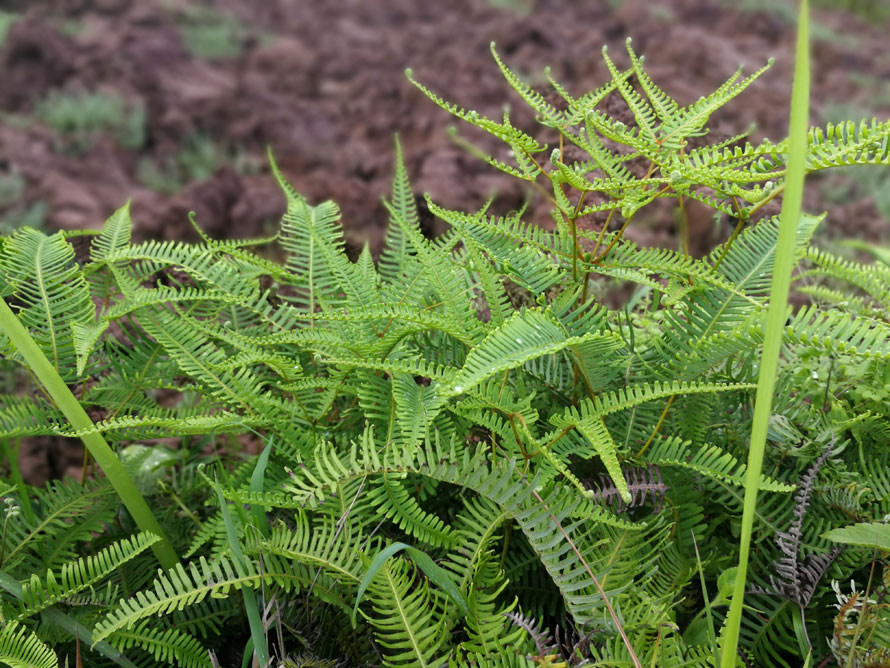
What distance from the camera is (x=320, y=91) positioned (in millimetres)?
4133

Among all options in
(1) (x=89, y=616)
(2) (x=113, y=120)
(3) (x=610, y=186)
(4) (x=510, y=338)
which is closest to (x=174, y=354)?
(1) (x=89, y=616)

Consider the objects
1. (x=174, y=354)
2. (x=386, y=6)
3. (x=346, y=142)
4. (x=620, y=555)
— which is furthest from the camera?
(x=386, y=6)

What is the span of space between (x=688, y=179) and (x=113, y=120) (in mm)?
3494

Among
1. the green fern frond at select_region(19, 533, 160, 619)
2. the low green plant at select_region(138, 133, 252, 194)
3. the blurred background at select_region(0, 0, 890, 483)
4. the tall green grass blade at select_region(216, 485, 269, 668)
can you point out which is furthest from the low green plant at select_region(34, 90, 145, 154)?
the tall green grass blade at select_region(216, 485, 269, 668)

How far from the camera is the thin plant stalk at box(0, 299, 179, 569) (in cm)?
84

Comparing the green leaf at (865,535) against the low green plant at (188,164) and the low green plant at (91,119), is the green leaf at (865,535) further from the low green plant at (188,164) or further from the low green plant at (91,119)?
the low green plant at (91,119)

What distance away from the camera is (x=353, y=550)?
2.72ft

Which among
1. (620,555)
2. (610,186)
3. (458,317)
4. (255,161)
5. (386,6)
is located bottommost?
(255,161)

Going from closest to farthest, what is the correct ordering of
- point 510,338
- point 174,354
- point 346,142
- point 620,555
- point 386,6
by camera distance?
point 510,338 < point 620,555 < point 174,354 < point 346,142 < point 386,6

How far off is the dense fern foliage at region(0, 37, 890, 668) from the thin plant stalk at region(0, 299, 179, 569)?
41mm

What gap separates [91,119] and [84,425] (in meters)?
3.23

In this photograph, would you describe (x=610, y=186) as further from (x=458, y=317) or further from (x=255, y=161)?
(x=255, y=161)

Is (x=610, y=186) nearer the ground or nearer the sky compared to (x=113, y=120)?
nearer the sky

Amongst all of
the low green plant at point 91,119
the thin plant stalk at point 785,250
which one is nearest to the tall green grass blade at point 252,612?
the thin plant stalk at point 785,250
